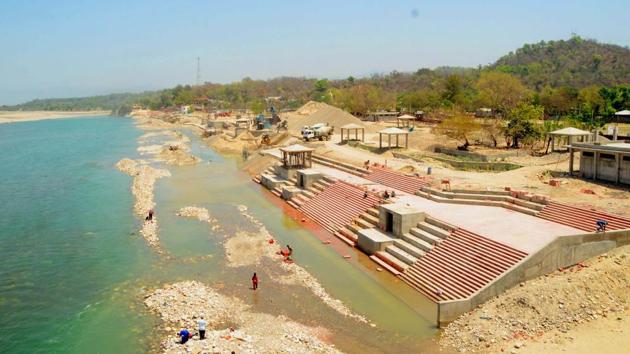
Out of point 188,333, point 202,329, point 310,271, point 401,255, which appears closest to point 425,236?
point 401,255

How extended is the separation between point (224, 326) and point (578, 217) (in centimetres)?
1551

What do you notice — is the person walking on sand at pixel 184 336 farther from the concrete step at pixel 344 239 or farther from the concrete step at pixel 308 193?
the concrete step at pixel 308 193

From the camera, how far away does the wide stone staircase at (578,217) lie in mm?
19938

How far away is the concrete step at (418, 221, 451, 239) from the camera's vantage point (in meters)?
23.0

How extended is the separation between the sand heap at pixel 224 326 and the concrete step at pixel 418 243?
24.6 feet

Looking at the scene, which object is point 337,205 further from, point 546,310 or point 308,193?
point 546,310

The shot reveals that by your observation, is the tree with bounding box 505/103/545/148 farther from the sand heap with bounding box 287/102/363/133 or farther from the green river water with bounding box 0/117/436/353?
the sand heap with bounding box 287/102/363/133

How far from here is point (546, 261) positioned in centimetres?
1891

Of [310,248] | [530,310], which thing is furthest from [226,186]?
[530,310]

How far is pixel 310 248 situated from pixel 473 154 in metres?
18.1

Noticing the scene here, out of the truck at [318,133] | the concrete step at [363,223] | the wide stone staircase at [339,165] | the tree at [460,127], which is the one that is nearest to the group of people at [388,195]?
the concrete step at [363,223]

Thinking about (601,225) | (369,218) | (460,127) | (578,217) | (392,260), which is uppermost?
(460,127)

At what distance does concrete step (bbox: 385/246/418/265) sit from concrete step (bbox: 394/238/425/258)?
0.50 ft

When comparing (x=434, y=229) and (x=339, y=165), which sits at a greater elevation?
(x=339, y=165)
